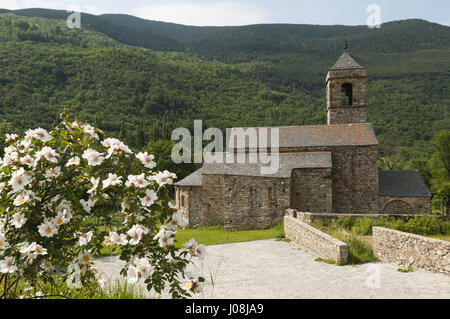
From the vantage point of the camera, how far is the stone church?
2134 cm

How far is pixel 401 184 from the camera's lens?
25094 mm

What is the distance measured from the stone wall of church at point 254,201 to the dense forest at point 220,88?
27732 mm

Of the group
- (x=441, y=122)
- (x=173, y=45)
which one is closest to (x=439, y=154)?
(x=441, y=122)

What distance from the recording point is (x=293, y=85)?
106 metres

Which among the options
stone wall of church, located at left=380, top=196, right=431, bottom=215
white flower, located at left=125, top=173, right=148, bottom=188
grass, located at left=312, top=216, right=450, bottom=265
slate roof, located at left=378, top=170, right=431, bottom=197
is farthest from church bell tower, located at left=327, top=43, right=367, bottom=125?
white flower, located at left=125, top=173, right=148, bottom=188

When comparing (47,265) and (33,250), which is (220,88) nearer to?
(47,265)

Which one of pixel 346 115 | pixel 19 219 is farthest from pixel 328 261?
pixel 346 115

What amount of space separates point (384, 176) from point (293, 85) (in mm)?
83972

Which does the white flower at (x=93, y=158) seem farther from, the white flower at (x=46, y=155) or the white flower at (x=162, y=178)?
the white flower at (x=162, y=178)

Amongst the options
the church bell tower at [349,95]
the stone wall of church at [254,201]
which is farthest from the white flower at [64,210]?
the church bell tower at [349,95]

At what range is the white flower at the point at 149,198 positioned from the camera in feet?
11.6

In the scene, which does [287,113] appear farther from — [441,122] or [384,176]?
[384,176]

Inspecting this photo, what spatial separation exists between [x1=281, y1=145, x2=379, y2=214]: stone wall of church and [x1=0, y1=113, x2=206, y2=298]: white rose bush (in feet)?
73.3

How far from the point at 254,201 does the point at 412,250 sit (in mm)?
12638
